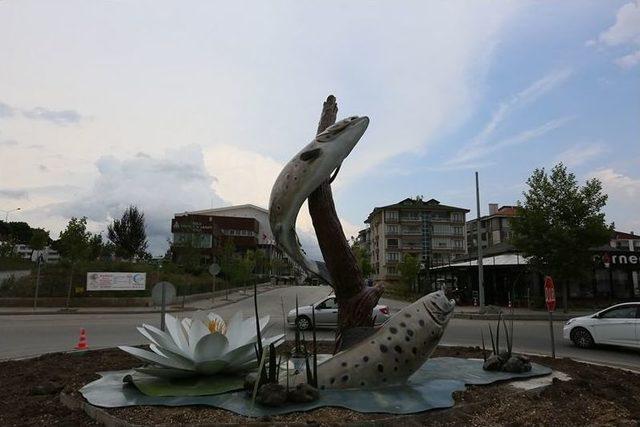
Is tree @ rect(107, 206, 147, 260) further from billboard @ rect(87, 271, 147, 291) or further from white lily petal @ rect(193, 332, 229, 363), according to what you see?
white lily petal @ rect(193, 332, 229, 363)

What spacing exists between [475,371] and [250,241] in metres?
81.6

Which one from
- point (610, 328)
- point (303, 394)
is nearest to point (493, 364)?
point (303, 394)

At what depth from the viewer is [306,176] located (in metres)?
6.63

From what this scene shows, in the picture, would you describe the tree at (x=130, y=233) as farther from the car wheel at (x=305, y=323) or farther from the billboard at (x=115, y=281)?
the car wheel at (x=305, y=323)

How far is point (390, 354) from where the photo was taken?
20.0 ft

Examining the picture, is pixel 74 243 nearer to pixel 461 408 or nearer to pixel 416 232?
pixel 461 408

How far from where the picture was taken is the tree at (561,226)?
25.0m

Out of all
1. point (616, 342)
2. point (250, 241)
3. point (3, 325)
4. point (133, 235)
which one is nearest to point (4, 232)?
point (133, 235)

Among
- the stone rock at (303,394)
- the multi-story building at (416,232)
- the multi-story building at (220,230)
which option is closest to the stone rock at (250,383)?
the stone rock at (303,394)

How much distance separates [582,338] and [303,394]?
11160 mm

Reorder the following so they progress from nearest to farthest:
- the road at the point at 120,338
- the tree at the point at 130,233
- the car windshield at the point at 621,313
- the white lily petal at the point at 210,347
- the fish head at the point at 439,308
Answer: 1. the white lily petal at the point at 210,347
2. the fish head at the point at 439,308
3. the road at the point at 120,338
4. the car windshield at the point at 621,313
5. the tree at the point at 130,233

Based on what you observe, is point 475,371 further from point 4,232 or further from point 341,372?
point 4,232

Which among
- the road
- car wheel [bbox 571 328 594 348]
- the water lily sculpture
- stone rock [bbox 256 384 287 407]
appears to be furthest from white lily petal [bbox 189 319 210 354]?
car wheel [bbox 571 328 594 348]

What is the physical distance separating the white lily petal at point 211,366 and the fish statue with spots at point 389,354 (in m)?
0.92
